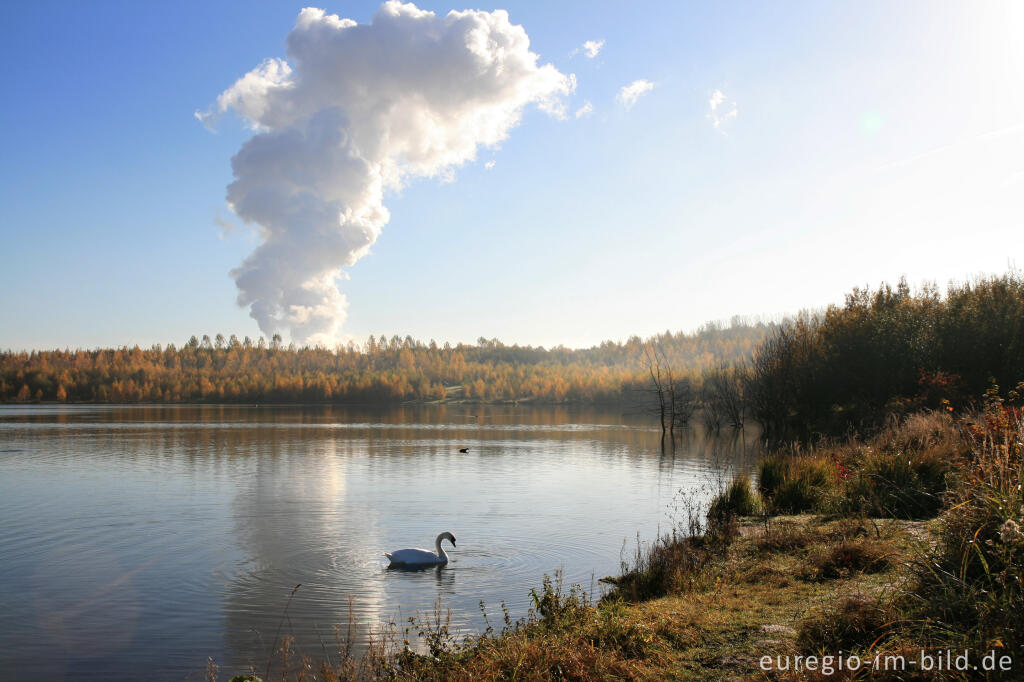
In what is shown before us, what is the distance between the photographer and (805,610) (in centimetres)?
773

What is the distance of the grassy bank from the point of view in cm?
544

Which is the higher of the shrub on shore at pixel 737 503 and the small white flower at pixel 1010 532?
the small white flower at pixel 1010 532

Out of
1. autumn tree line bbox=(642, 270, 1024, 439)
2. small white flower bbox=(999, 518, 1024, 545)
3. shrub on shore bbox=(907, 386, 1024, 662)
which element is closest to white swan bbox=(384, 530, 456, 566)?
shrub on shore bbox=(907, 386, 1024, 662)

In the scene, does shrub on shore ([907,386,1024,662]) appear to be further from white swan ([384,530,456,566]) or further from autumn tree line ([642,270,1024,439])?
autumn tree line ([642,270,1024,439])

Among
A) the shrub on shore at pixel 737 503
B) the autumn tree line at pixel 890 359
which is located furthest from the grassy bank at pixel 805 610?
the autumn tree line at pixel 890 359

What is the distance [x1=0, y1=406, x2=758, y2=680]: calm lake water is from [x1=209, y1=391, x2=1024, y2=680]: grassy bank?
1977 millimetres

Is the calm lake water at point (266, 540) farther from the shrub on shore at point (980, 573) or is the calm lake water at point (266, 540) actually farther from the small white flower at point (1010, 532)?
the small white flower at point (1010, 532)

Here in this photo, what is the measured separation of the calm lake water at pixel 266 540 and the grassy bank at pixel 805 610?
1.98m

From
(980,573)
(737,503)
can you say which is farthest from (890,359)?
(980,573)

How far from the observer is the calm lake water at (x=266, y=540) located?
1066 centimetres

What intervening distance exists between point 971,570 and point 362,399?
567ft

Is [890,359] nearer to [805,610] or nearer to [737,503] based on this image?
[737,503]

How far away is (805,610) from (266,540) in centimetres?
1328

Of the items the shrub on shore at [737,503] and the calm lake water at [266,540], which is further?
the shrub on shore at [737,503]
